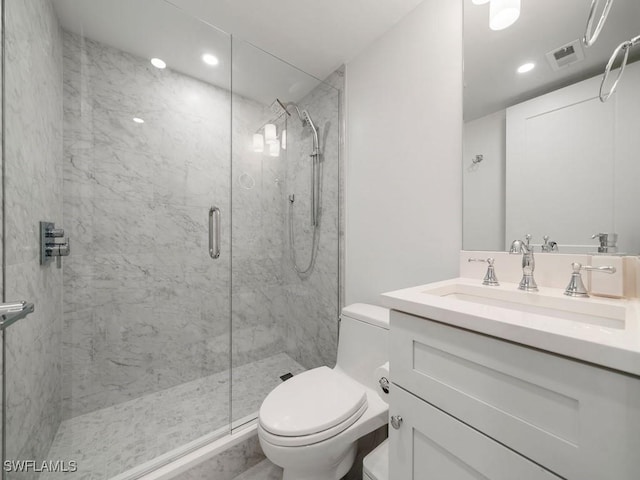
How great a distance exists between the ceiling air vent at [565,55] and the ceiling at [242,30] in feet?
2.29

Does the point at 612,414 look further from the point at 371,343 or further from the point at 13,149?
the point at 13,149

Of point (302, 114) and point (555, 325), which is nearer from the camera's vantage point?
point (555, 325)

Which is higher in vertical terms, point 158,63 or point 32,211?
point 158,63

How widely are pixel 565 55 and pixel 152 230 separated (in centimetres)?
222

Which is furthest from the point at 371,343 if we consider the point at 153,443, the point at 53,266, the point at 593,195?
the point at 53,266

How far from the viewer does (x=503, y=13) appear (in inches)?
37.5

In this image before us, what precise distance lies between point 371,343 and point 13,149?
5.36 ft

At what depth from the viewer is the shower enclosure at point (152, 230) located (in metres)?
1.03

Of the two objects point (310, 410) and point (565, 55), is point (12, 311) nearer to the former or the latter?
point (310, 410)

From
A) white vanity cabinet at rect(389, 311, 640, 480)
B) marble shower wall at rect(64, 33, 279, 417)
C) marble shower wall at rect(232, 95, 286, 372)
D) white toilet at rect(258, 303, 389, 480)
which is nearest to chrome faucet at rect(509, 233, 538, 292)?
white vanity cabinet at rect(389, 311, 640, 480)

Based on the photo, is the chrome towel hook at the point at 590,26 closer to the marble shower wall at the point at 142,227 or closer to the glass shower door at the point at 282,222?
the glass shower door at the point at 282,222

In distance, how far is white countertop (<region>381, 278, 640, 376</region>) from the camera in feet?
1.22

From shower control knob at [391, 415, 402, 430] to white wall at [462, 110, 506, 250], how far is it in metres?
0.74

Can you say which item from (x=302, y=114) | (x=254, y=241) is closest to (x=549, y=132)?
(x=302, y=114)
